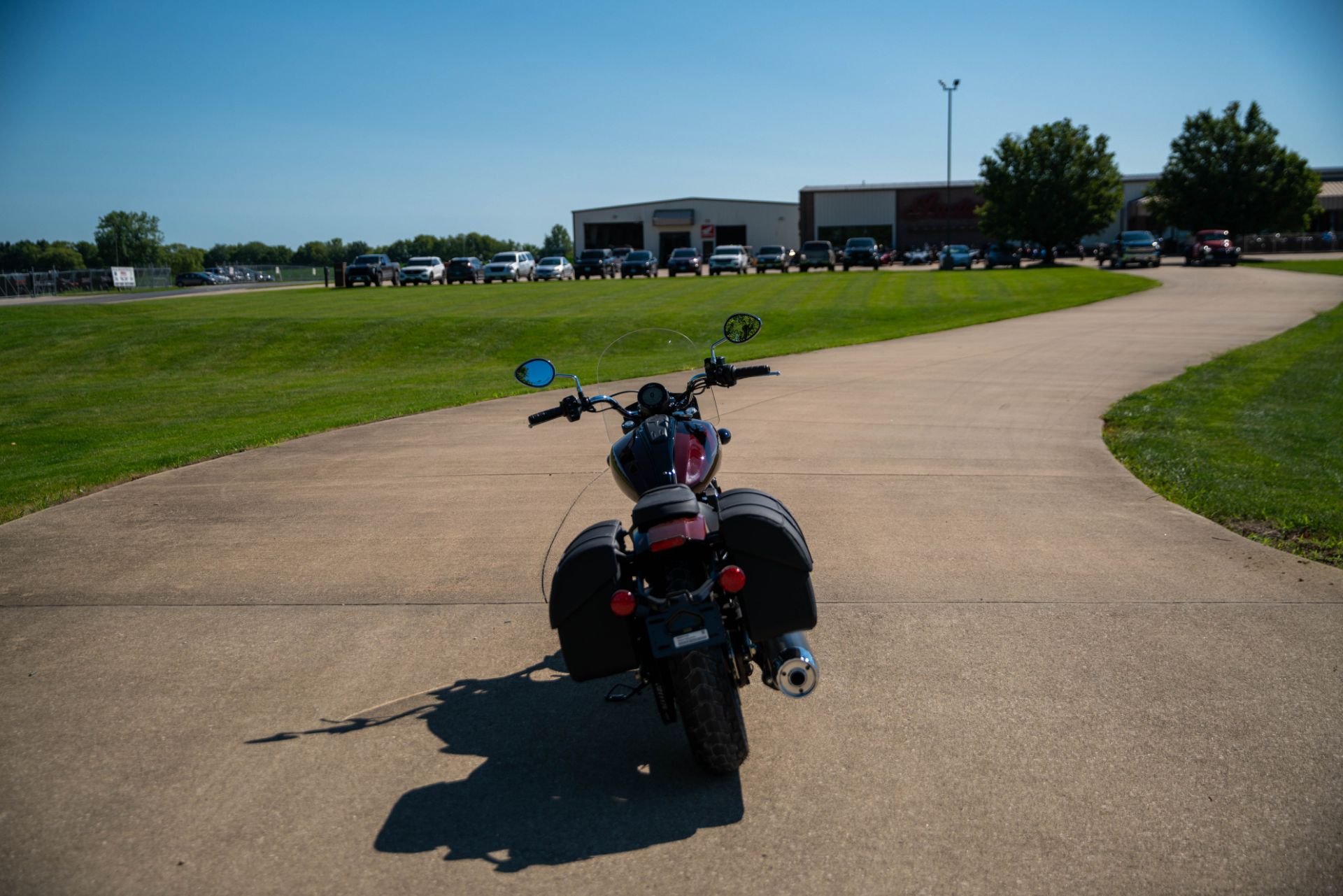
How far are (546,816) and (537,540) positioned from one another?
3.41 m

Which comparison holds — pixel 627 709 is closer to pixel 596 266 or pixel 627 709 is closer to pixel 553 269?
pixel 596 266

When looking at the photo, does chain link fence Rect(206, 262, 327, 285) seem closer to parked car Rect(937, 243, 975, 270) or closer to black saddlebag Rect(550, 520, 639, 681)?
parked car Rect(937, 243, 975, 270)

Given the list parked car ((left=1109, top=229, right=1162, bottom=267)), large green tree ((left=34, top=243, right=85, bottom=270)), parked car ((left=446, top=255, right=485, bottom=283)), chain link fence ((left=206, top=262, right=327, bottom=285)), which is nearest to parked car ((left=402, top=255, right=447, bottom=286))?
parked car ((left=446, top=255, right=485, bottom=283))

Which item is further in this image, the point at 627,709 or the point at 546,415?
the point at 546,415

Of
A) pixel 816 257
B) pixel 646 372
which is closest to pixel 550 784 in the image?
pixel 646 372

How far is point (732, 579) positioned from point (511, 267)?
178 ft

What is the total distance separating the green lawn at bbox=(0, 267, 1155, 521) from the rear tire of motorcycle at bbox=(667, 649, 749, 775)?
6801mm

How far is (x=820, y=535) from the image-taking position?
6914 mm

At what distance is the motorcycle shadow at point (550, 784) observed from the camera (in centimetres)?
346

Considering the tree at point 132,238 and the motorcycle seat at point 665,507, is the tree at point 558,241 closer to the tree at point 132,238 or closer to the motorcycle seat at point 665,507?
the tree at point 132,238

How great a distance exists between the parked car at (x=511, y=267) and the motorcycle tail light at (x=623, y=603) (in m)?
52.1

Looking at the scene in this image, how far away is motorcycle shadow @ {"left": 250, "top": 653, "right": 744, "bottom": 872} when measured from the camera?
346cm

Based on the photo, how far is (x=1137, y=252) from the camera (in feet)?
165

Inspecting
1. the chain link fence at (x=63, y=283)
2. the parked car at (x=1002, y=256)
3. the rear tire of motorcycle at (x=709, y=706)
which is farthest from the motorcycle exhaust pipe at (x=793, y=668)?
the chain link fence at (x=63, y=283)
